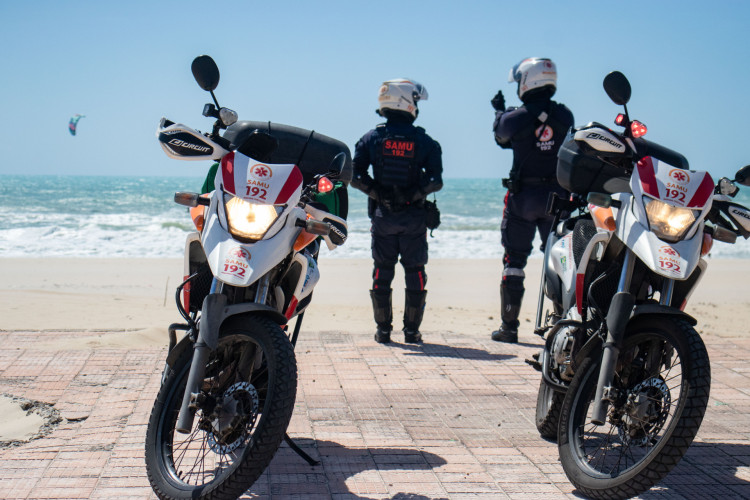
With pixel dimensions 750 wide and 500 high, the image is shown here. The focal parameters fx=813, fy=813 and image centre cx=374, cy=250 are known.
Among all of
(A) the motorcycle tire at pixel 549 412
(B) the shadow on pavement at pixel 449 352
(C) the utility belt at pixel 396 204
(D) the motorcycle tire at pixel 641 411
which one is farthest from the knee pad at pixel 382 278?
(D) the motorcycle tire at pixel 641 411

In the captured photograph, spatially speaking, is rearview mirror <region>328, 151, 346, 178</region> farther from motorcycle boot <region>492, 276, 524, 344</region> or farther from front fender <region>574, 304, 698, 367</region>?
motorcycle boot <region>492, 276, 524, 344</region>

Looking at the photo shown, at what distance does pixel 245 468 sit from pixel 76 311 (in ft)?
20.2

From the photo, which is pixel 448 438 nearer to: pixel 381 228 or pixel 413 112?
pixel 381 228

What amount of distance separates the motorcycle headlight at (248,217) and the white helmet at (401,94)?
3588mm

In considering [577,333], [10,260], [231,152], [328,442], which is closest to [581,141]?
[577,333]

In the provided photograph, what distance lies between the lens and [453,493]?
3082 mm

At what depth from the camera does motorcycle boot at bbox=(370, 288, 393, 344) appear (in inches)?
250

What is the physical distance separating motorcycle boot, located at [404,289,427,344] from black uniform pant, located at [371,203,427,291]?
5cm

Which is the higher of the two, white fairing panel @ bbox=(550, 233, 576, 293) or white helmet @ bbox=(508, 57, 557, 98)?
white helmet @ bbox=(508, 57, 557, 98)

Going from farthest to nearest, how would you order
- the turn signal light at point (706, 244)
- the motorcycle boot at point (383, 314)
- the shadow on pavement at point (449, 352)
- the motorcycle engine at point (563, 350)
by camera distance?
the motorcycle boot at point (383, 314) → the shadow on pavement at point (449, 352) → the motorcycle engine at point (563, 350) → the turn signal light at point (706, 244)

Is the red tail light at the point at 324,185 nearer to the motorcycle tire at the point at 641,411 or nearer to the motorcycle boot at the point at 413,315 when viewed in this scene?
the motorcycle tire at the point at 641,411

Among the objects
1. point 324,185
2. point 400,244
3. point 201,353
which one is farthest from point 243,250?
point 400,244

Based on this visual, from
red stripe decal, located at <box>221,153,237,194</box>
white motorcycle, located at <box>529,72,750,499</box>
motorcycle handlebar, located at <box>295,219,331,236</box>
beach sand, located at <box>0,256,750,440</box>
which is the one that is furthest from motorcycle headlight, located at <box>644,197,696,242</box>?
beach sand, located at <box>0,256,750,440</box>

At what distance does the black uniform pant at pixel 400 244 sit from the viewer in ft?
21.2
